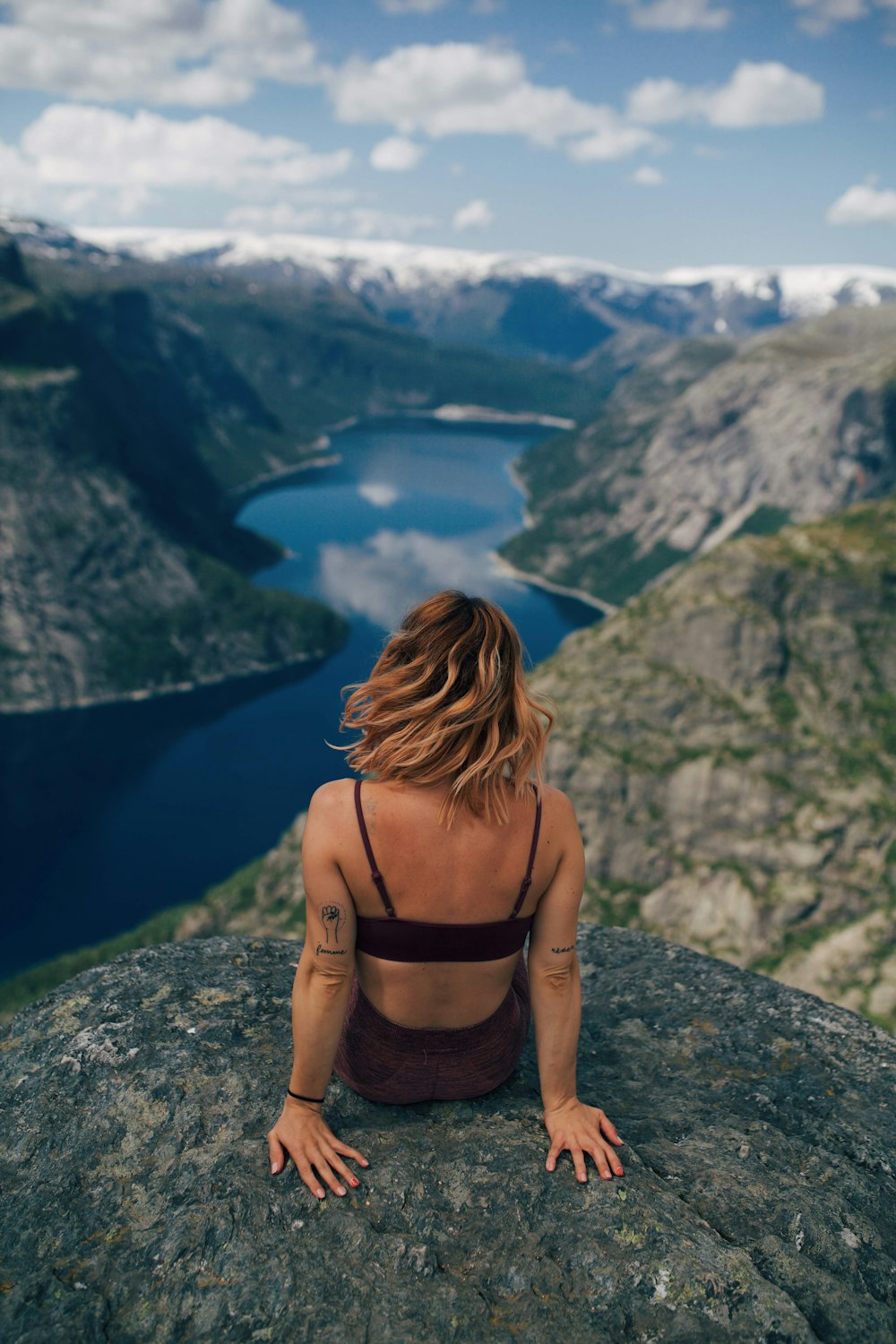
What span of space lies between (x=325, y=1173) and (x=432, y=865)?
3.22 meters

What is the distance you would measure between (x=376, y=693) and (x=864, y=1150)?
24.4ft

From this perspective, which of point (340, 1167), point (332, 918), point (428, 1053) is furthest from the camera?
point (428, 1053)

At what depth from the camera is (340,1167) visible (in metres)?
8.26

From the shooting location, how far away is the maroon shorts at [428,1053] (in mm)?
8750

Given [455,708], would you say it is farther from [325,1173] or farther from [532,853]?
[325,1173]

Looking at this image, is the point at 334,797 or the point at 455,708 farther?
the point at 334,797

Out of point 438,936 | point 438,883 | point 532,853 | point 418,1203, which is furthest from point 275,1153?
point 532,853

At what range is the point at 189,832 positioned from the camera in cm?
16725

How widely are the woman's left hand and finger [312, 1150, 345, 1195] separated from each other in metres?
1.97

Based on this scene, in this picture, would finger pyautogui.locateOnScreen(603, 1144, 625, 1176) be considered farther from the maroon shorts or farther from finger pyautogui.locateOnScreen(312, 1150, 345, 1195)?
finger pyautogui.locateOnScreen(312, 1150, 345, 1195)

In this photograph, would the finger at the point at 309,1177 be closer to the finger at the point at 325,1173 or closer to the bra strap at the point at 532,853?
the finger at the point at 325,1173

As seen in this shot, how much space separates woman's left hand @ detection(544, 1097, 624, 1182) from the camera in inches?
328

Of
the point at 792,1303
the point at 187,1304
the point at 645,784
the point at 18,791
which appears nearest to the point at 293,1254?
the point at 187,1304

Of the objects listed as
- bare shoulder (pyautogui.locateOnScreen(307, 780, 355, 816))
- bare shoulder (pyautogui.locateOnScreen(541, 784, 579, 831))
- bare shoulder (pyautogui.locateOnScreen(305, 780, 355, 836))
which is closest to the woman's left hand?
bare shoulder (pyautogui.locateOnScreen(541, 784, 579, 831))
